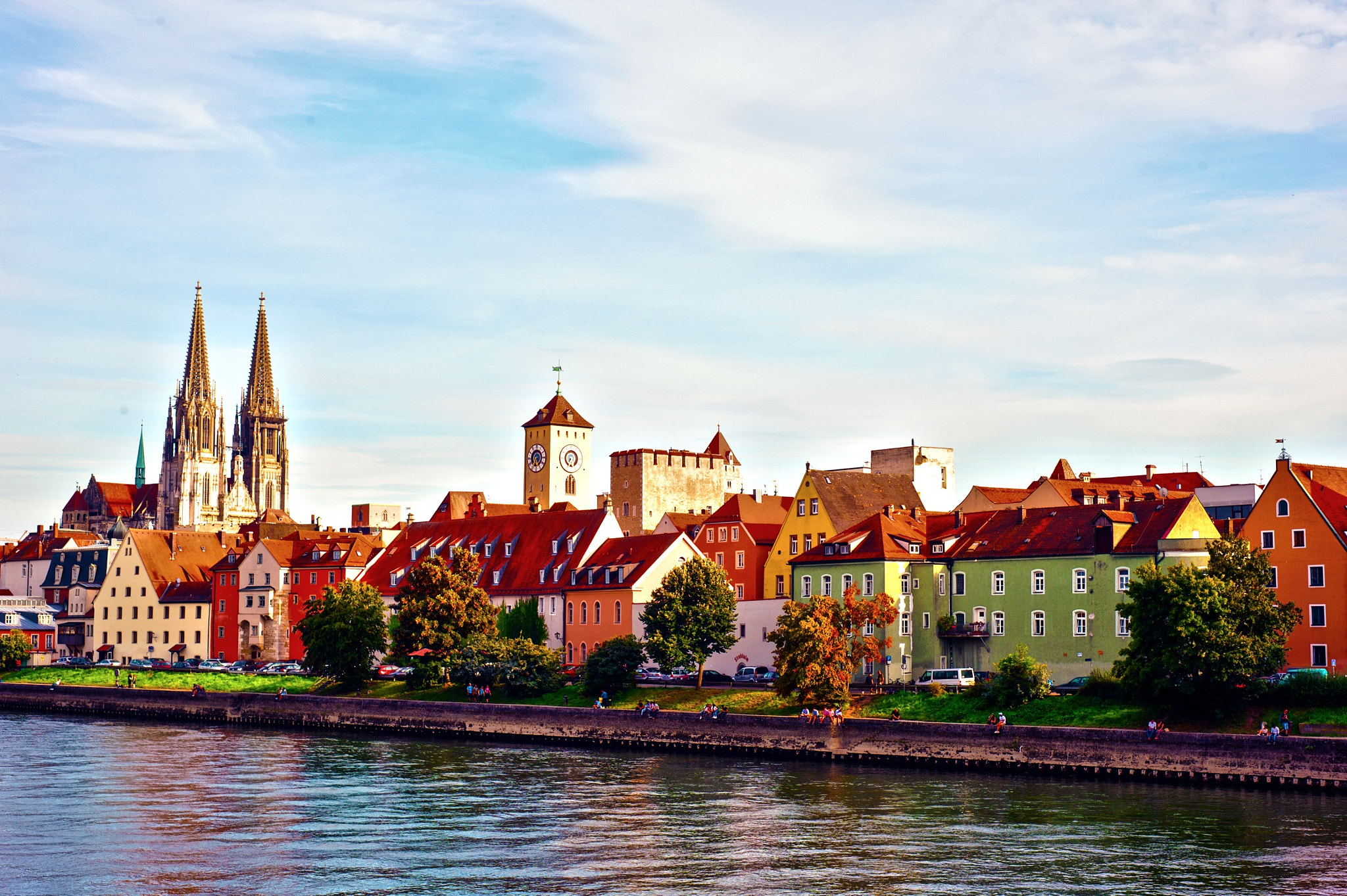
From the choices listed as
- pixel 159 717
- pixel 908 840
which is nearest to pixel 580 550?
pixel 159 717

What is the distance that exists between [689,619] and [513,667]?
10.5m

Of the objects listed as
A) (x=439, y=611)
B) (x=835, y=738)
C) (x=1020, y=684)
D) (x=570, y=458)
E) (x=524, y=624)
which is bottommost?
(x=835, y=738)

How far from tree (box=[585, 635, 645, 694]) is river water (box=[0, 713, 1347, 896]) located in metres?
15.5

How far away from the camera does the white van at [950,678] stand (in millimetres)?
80000

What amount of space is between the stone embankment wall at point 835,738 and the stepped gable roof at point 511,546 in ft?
56.8

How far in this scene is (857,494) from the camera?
108 m

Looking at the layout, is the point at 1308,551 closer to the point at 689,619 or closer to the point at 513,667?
the point at 689,619

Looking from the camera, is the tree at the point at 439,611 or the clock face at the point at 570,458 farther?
the clock face at the point at 570,458

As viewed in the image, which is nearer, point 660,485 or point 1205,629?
point 1205,629

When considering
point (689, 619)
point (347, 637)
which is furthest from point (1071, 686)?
point (347, 637)

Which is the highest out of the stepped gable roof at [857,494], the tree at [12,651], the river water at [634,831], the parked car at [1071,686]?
the stepped gable roof at [857,494]

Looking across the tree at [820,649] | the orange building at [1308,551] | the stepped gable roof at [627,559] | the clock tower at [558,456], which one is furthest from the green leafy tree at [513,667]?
the clock tower at [558,456]

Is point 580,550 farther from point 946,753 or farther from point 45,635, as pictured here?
point 45,635

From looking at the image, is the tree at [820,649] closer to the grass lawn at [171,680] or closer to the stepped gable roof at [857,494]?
the stepped gable roof at [857,494]
